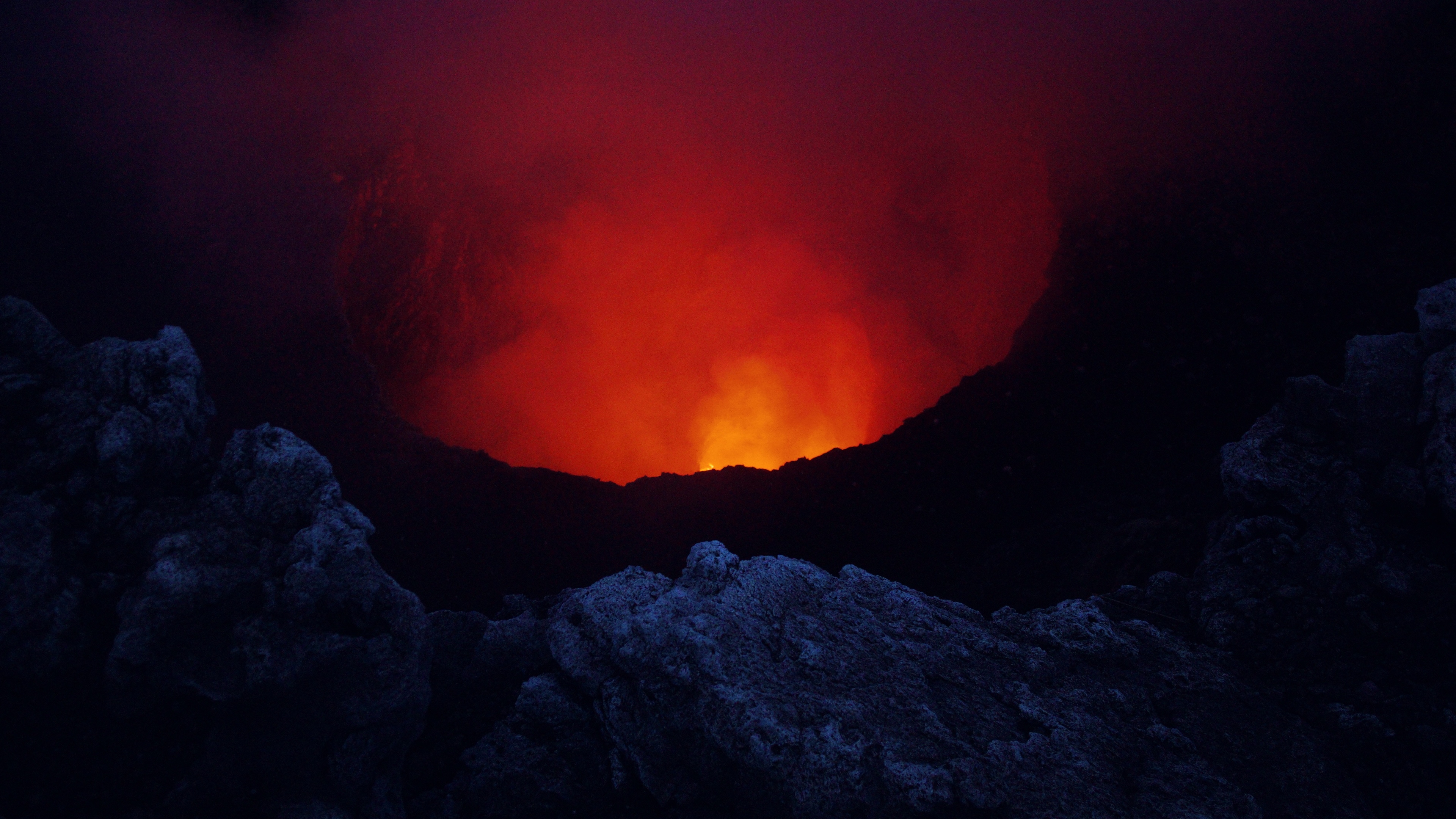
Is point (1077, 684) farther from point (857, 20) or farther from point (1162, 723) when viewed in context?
point (857, 20)

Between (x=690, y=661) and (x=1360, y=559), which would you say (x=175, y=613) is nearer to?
(x=690, y=661)

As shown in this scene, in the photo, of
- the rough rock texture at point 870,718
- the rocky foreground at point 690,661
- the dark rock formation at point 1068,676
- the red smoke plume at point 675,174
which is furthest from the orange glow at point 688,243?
the rough rock texture at point 870,718

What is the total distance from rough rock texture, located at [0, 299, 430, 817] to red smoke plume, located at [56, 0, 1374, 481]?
609cm

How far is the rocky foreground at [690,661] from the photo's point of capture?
418 centimetres

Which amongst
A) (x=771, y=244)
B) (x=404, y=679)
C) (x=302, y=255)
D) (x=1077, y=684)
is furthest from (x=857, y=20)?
(x=404, y=679)

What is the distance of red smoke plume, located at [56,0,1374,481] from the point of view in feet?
37.7

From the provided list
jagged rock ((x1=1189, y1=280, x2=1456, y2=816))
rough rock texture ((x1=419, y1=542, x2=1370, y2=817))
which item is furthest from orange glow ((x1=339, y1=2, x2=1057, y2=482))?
rough rock texture ((x1=419, y1=542, x2=1370, y2=817))

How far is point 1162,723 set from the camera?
4.86 metres

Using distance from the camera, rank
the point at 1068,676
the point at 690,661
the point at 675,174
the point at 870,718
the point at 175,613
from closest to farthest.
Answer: the point at 175,613, the point at 870,718, the point at 690,661, the point at 1068,676, the point at 675,174

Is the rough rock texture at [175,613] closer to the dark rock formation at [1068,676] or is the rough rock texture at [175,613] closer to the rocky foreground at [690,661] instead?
the rocky foreground at [690,661]

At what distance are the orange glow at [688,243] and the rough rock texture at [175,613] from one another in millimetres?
7142

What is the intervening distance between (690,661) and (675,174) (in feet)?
39.5

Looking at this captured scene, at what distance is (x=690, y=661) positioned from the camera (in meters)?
4.91

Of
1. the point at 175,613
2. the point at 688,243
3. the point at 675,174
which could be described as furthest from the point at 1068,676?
the point at 675,174
